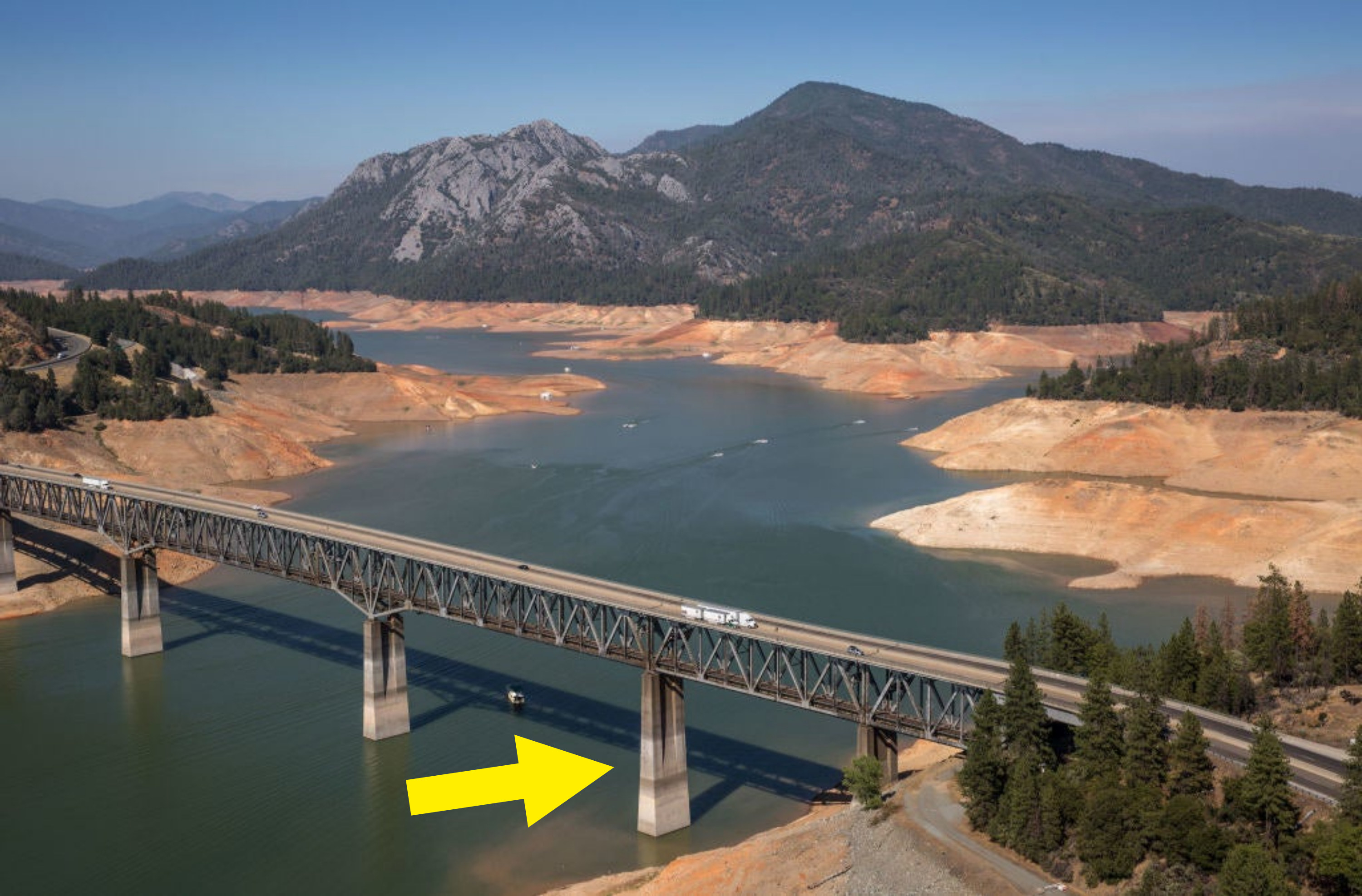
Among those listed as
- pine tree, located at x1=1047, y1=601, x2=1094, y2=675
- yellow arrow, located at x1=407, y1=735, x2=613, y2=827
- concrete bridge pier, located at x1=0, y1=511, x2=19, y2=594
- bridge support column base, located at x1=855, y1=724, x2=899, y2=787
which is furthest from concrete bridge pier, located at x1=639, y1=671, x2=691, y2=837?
concrete bridge pier, located at x1=0, y1=511, x2=19, y2=594

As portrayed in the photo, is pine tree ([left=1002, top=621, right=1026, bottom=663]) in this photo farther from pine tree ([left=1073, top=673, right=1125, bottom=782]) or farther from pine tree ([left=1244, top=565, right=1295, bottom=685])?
pine tree ([left=1244, top=565, right=1295, bottom=685])

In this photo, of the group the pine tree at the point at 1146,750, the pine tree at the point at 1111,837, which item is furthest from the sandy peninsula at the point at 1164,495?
the pine tree at the point at 1111,837

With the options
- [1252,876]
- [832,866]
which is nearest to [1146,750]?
[1252,876]

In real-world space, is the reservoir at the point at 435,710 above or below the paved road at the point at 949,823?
below

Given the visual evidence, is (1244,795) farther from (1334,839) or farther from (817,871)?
(817,871)

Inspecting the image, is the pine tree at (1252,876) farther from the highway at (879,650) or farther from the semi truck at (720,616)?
the semi truck at (720,616)

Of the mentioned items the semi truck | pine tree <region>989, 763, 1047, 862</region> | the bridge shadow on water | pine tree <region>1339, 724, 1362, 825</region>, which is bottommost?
the bridge shadow on water

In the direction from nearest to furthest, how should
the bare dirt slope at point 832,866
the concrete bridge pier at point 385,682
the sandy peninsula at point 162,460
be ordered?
the bare dirt slope at point 832,866
the concrete bridge pier at point 385,682
the sandy peninsula at point 162,460
